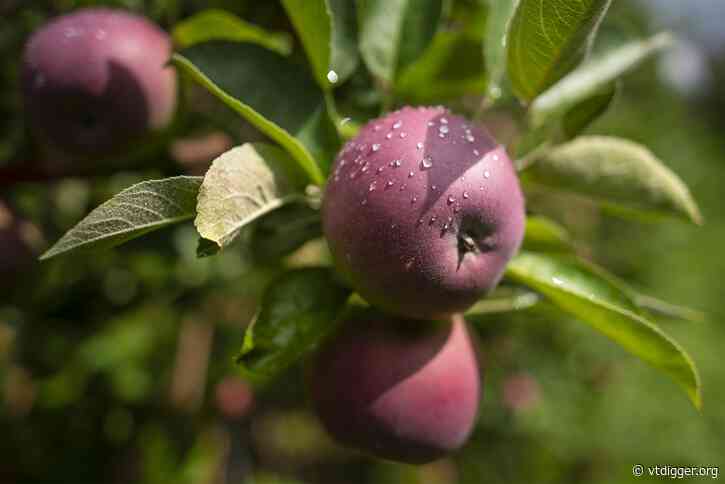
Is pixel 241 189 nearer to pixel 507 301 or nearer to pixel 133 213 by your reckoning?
pixel 133 213

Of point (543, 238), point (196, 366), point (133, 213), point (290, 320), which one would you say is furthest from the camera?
point (196, 366)

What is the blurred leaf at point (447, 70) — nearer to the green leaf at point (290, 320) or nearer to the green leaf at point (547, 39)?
the green leaf at point (547, 39)

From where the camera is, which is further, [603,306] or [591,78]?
[591,78]

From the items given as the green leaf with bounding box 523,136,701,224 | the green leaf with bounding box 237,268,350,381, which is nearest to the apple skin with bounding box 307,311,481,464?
the green leaf with bounding box 237,268,350,381

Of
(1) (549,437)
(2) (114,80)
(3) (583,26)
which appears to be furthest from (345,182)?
(1) (549,437)

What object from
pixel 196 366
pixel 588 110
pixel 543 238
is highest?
pixel 588 110

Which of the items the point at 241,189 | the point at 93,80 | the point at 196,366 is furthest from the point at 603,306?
the point at 196,366

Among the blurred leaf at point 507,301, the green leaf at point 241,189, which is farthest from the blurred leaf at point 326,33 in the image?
the blurred leaf at point 507,301

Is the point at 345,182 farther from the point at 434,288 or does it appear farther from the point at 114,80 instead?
the point at 114,80
